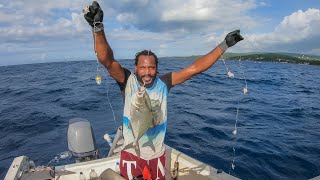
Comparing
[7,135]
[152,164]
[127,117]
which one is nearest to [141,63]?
[127,117]

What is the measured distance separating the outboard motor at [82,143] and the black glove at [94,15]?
14.2 feet

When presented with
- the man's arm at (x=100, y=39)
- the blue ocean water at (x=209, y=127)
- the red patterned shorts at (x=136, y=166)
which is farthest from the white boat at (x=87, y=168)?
the man's arm at (x=100, y=39)

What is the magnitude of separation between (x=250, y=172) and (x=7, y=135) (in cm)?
1017

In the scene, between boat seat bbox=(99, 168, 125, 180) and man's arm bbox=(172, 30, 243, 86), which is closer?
boat seat bbox=(99, 168, 125, 180)

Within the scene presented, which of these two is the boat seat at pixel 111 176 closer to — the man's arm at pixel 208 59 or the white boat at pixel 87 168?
the white boat at pixel 87 168

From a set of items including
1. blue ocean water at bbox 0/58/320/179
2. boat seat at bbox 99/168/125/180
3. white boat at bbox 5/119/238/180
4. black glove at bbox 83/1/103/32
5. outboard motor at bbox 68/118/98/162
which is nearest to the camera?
black glove at bbox 83/1/103/32

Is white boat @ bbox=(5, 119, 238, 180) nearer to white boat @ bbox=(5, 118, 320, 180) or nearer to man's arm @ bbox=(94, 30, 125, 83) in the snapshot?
white boat @ bbox=(5, 118, 320, 180)

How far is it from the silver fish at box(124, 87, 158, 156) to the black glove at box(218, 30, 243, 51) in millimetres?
1702

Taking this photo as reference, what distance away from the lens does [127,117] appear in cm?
416

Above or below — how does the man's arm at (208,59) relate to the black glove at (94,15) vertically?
below

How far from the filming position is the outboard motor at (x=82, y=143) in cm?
730

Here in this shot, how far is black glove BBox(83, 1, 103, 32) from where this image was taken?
353cm

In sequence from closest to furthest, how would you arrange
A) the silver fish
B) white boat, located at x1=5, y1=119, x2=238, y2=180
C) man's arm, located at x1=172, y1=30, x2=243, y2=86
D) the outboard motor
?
the silver fish < man's arm, located at x1=172, y1=30, x2=243, y2=86 < white boat, located at x1=5, y1=119, x2=238, y2=180 < the outboard motor

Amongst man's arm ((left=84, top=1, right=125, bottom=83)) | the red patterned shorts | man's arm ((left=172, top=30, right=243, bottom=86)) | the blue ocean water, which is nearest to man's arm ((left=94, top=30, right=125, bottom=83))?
man's arm ((left=84, top=1, right=125, bottom=83))
